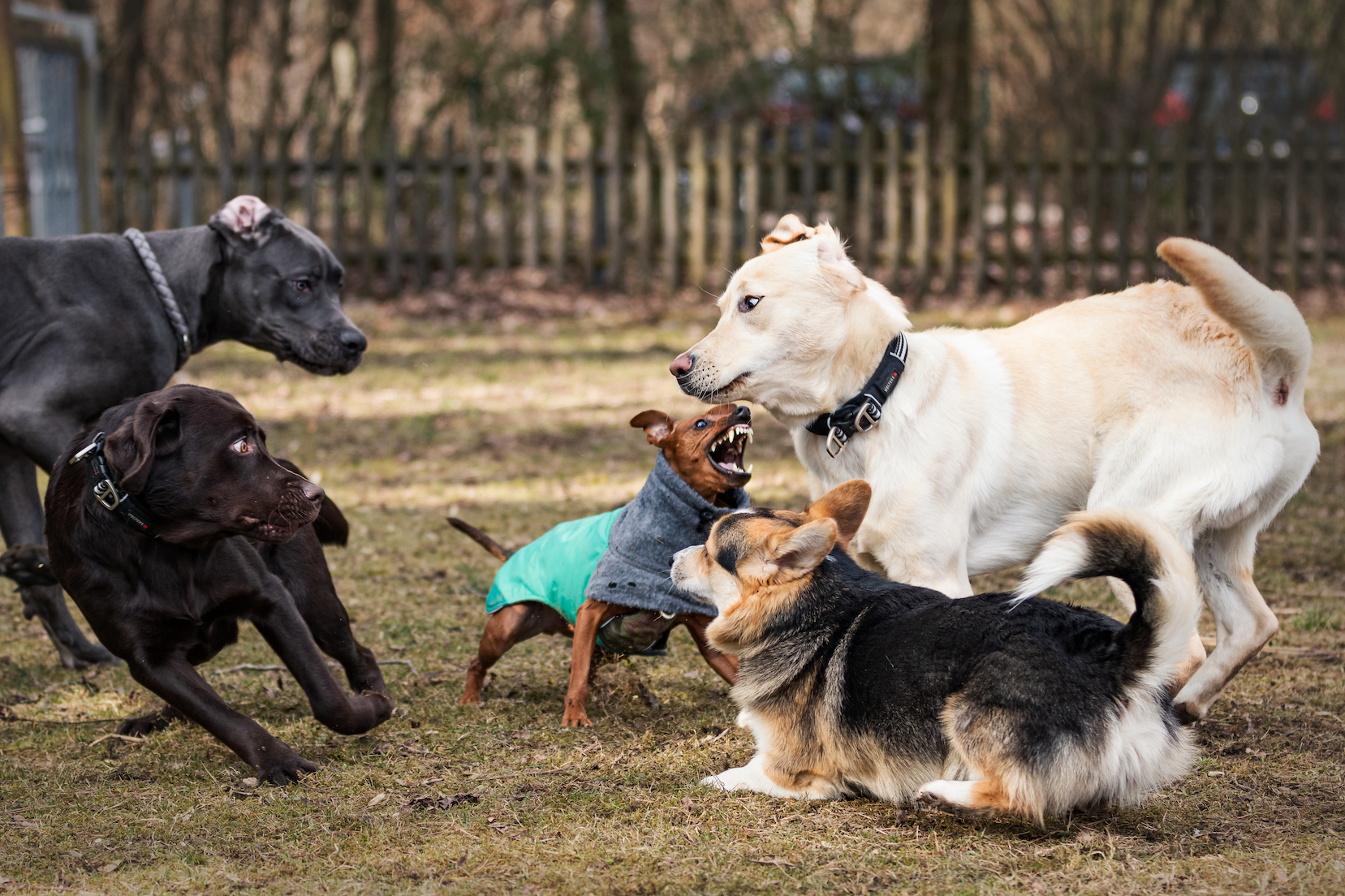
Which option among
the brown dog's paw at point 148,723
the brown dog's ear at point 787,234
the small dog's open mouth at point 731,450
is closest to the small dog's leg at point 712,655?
the small dog's open mouth at point 731,450

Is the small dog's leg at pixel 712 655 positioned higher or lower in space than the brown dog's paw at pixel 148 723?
higher

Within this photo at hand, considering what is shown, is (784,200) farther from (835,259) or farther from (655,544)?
(655,544)

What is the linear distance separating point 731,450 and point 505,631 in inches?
41.3

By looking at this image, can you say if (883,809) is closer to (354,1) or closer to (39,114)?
(39,114)

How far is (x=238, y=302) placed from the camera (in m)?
5.86

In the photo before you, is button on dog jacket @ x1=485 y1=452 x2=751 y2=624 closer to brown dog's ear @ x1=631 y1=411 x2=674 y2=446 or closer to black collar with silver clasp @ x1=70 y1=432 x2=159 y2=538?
brown dog's ear @ x1=631 y1=411 x2=674 y2=446

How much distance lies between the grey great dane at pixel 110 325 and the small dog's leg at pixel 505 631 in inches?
67.1

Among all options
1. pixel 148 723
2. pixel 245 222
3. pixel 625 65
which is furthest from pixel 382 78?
pixel 148 723

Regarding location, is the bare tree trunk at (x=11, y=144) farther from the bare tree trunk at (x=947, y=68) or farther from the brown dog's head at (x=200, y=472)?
the bare tree trunk at (x=947, y=68)

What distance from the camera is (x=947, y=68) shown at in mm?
17531

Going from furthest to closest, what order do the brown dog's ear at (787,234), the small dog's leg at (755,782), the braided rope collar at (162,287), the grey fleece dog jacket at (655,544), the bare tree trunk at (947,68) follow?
the bare tree trunk at (947,68), the braided rope collar at (162,287), the brown dog's ear at (787,234), the grey fleece dog jacket at (655,544), the small dog's leg at (755,782)

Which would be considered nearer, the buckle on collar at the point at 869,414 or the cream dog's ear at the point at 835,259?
the buckle on collar at the point at 869,414

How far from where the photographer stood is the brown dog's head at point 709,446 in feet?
14.6

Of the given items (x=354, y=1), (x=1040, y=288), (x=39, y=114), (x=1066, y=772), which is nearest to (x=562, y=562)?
(x=1066, y=772)
